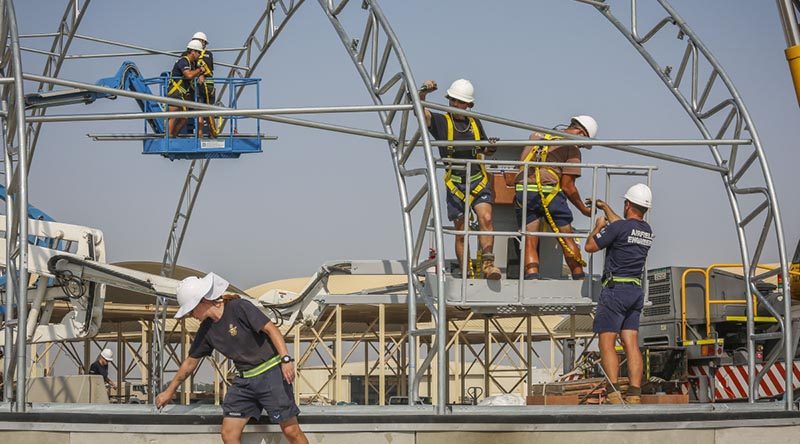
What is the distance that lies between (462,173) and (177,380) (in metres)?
4.75

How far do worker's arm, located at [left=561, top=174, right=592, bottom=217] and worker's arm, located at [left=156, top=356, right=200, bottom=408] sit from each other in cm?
561

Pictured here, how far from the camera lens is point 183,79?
18.6m

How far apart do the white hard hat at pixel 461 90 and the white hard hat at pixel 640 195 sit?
7.37 feet

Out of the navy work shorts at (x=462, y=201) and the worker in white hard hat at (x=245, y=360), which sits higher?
the navy work shorts at (x=462, y=201)

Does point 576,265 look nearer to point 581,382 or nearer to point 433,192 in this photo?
point 581,382

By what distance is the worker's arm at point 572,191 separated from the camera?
13508 mm

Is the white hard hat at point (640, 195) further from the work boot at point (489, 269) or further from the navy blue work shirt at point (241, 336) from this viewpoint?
the navy blue work shirt at point (241, 336)

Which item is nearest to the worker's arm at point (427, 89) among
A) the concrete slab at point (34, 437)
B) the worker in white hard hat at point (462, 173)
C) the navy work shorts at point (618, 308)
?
the worker in white hard hat at point (462, 173)

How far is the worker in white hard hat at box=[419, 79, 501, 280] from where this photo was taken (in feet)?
41.5

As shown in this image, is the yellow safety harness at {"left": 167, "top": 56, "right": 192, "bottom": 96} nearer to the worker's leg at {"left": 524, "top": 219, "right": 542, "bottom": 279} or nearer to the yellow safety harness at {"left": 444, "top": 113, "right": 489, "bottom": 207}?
the yellow safety harness at {"left": 444, "top": 113, "right": 489, "bottom": 207}

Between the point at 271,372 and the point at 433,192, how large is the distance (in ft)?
7.53

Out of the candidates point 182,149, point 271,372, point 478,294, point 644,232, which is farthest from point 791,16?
point 182,149

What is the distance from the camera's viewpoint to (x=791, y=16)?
1346 centimetres

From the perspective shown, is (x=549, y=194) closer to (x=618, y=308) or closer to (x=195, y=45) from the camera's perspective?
(x=618, y=308)
